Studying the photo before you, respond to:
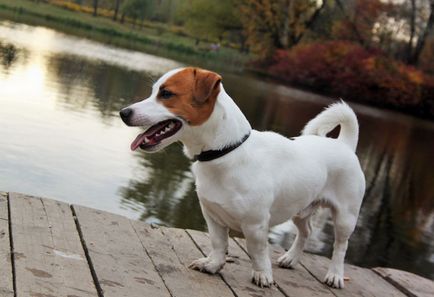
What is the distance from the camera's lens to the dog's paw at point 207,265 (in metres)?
3.96

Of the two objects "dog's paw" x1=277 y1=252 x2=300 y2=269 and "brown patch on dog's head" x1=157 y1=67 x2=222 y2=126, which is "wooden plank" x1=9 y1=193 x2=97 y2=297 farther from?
"dog's paw" x1=277 y1=252 x2=300 y2=269

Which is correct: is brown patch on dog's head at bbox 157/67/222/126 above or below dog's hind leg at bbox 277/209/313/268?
above

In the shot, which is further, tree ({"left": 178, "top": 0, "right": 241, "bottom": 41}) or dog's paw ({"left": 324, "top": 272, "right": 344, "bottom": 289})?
tree ({"left": 178, "top": 0, "right": 241, "bottom": 41})

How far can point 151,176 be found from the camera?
8.24 m

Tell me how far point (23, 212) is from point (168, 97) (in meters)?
1.26

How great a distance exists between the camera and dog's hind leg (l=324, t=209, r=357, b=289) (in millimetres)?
4430

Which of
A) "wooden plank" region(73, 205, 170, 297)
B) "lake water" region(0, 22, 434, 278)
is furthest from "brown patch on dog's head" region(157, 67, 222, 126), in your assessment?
"lake water" region(0, 22, 434, 278)

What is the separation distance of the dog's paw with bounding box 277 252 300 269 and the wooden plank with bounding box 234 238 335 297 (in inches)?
1.3

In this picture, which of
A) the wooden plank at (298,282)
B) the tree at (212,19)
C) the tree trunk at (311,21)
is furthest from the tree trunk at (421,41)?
the wooden plank at (298,282)

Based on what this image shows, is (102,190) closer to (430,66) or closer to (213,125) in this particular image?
(213,125)

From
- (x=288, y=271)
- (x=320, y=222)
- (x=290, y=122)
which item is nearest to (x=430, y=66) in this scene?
(x=290, y=122)

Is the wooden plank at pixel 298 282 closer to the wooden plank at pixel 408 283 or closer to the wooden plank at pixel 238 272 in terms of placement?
the wooden plank at pixel 238 272

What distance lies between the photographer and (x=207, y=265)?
3.96m

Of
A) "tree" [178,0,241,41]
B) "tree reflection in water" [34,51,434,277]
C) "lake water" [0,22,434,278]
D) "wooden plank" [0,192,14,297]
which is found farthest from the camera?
"tree" [178,0,241,41]
